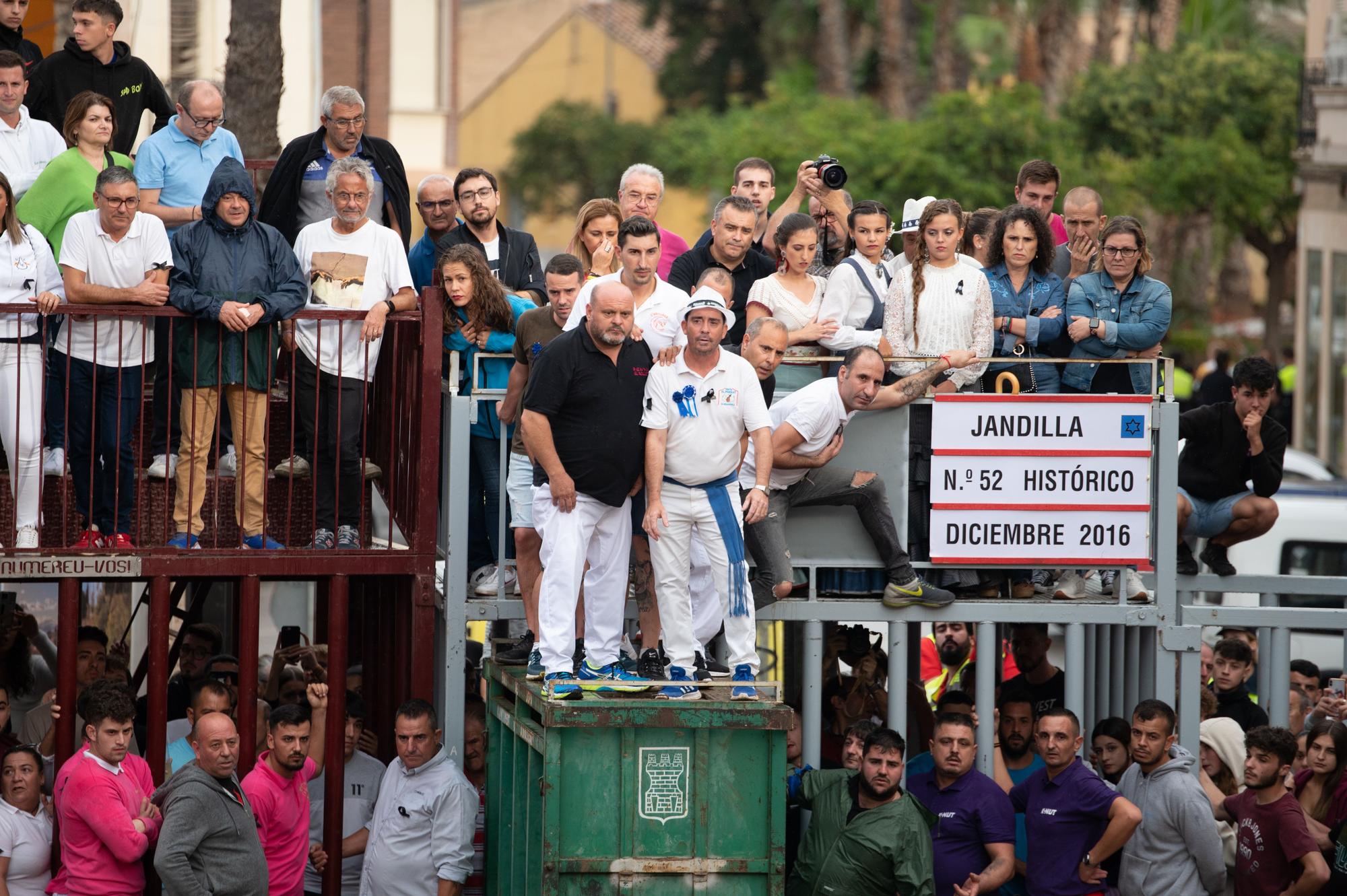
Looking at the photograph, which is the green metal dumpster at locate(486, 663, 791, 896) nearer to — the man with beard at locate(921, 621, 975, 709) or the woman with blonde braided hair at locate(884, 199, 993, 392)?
the woman with blonde braided hair at locate(884, 199, 993, 392)

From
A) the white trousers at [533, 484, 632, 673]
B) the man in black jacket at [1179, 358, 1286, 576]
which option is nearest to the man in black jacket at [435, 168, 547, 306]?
the white trousers at [533, 484, 632, 673]

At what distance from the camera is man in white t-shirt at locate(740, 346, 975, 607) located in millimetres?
10484

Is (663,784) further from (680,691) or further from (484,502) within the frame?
(484,502)

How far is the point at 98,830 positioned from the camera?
988 cm

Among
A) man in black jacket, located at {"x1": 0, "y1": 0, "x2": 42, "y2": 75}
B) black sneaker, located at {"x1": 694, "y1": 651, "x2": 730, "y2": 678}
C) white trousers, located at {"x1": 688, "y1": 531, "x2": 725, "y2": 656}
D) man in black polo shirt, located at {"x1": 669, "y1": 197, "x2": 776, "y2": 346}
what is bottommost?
black sneaker, located at {"x1": 694, "y1": 651, "x2": 730, "y2": 678}

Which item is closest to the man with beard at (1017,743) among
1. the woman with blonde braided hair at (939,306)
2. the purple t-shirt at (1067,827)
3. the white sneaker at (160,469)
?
the purple t-shirt at (1067,827)

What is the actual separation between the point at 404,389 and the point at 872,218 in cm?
279

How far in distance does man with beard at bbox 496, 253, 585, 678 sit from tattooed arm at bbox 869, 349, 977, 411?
1.74m

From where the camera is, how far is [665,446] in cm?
994

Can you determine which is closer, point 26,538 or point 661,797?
point 661,797

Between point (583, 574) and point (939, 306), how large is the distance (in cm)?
255

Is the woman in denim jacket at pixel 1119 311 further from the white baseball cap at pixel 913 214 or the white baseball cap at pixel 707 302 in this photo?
the white baseball cap at pixel 707 302

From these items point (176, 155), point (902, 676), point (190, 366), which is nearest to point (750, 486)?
point (902, 676)

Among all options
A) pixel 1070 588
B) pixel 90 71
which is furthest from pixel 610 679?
pixel 90 71
